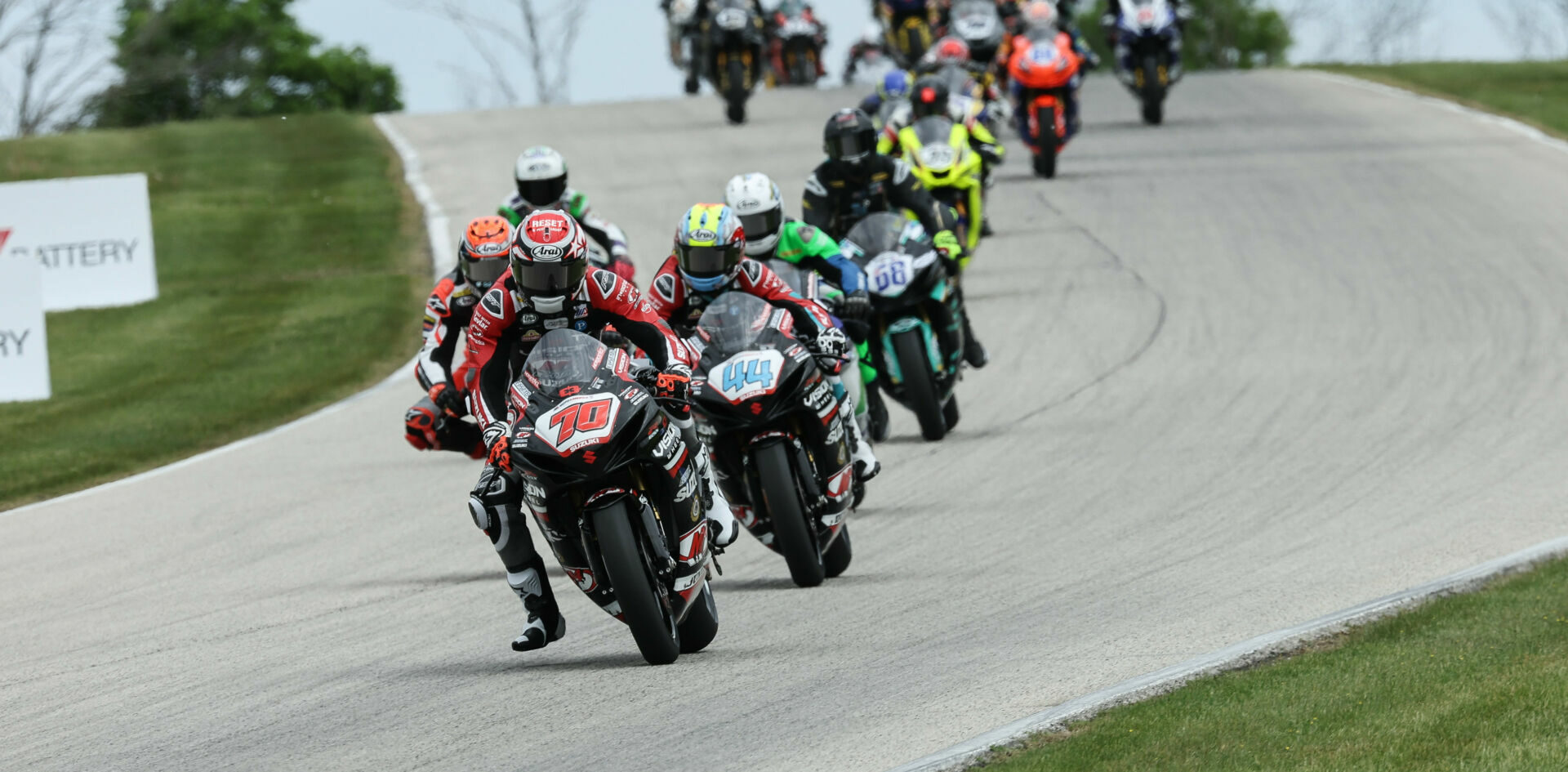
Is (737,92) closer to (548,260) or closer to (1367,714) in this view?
(548,260)

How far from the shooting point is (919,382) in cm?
1291

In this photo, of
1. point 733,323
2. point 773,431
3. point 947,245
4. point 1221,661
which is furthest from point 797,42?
point 1221,661

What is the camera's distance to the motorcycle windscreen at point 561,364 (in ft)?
24.5

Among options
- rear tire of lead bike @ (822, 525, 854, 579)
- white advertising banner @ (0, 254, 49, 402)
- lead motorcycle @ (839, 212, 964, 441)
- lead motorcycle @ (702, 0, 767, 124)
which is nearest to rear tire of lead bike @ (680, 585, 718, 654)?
rear tire of lead bike @ (822, 525, 854, 579)

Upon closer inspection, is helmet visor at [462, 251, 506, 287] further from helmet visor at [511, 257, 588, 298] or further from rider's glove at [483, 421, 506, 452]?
rider's glove at [483, 421, 506, 452]

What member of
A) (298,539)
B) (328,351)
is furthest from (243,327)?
(298,539)

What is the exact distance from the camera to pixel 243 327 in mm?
20406

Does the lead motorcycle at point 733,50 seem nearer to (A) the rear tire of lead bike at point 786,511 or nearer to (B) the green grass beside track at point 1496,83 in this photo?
(B) the green grass beside track at point 1496,83

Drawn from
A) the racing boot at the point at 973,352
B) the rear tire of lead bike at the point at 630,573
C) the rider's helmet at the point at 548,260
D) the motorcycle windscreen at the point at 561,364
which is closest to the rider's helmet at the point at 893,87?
the racing boot at the point at 973,352

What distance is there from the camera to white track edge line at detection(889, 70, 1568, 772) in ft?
20.4

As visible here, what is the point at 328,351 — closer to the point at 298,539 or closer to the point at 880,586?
the point at 298,539

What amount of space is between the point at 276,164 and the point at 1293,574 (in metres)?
23.1

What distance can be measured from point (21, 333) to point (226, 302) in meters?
5.29

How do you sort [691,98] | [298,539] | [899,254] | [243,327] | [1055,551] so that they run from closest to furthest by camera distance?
[1055,551] → [298,539] → [899,254] → [243,327] → [691,98]
